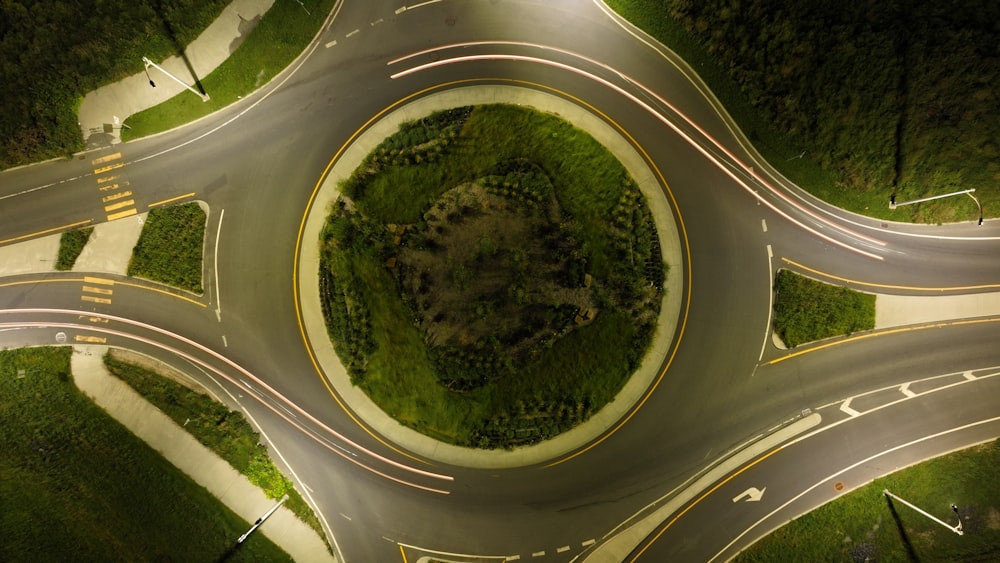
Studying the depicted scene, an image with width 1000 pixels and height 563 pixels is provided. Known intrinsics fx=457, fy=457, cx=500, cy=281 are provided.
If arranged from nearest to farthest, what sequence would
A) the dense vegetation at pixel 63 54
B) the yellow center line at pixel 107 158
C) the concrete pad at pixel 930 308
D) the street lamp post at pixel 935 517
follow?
the street lamp post at pixel 935 517
the dense vegetation at pixel 63 54
the yellow center line at pixel 107 158
the concrete pad at pixel 930 308

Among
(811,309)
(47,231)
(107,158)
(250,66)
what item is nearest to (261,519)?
(47,231)

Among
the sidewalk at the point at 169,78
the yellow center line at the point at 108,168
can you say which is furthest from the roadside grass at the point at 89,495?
the sidewalk at the point at 169,78

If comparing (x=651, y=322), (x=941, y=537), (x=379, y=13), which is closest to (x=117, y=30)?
(x=379, y=13)

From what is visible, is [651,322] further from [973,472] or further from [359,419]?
[973,472]

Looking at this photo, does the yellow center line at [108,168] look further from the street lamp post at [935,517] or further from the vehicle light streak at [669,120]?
the street lamp post at [935,517]

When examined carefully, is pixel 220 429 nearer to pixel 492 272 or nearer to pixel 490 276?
pixel 490 276
